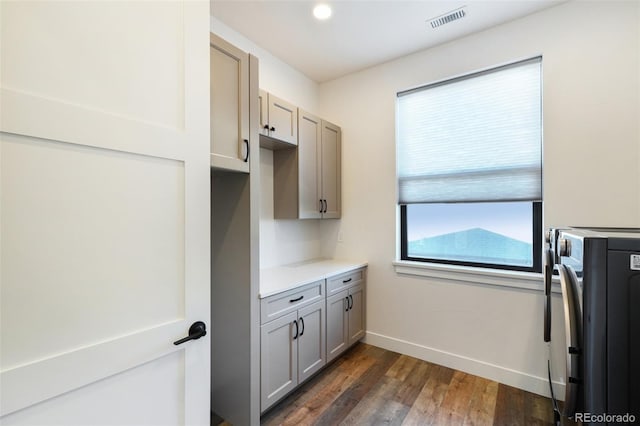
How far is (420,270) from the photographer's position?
273 centimetres

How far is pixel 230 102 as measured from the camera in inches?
67.2

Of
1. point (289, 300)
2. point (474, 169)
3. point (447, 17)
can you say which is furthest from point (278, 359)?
point (447, 17)

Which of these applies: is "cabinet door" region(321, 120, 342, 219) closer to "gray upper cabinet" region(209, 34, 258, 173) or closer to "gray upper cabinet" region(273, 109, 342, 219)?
"gray upper cabinet" region(273, 109, 342, 219)

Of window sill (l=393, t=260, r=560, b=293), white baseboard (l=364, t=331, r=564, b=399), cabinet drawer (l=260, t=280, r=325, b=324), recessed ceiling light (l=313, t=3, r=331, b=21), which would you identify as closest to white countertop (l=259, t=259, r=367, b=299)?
cabinet drawer (l=260, t=280, r=325, b=324)

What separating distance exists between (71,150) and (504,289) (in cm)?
284

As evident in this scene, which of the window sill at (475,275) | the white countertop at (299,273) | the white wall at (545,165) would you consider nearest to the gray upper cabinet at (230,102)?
the white countertop at (299,273)

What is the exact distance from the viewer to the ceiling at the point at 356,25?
7.03ft

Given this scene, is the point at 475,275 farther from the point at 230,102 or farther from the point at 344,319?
the point at 230,102

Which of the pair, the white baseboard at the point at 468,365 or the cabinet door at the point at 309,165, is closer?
the white baseboard at the point at 468,365

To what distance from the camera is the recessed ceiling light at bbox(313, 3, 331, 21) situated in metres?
2.15

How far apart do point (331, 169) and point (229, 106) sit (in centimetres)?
155

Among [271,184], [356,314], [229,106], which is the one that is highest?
[229,106]

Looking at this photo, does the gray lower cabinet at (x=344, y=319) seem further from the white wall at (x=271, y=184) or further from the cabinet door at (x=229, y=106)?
the cabinet door at (x=229, y=106)

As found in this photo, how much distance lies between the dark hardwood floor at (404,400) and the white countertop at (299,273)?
855 mm
